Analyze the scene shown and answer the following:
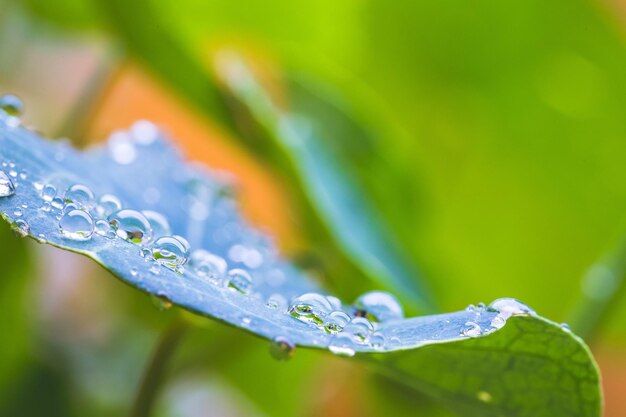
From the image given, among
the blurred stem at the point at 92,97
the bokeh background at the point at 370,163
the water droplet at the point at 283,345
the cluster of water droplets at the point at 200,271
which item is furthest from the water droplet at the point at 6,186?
the blurred stem at the point at 92,97

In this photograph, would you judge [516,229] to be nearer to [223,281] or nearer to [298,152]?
[298,152]

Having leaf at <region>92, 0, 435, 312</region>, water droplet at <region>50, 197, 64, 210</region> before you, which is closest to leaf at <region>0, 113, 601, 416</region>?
water droplet at <region>50, 197, 64, 210</region>

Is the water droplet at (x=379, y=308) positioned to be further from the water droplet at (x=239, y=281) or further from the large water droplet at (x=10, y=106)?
the large water droplet at (x=10, y=106)

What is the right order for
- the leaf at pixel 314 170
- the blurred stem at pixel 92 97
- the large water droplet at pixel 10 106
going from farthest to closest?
the blurred stem at pixel 92 97, the leaf at pixel 314 170, the large water droplet at pixel 10 106

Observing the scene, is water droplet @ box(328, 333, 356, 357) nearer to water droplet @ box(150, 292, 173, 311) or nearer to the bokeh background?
water droplet @ box(150, 292, 173, 311)

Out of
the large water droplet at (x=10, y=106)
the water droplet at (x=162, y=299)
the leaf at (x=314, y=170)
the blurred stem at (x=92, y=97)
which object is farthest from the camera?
the blurred stem at (x=92, y=97)

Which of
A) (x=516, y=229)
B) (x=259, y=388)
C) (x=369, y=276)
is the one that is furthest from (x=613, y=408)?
(x=369, y=276)
